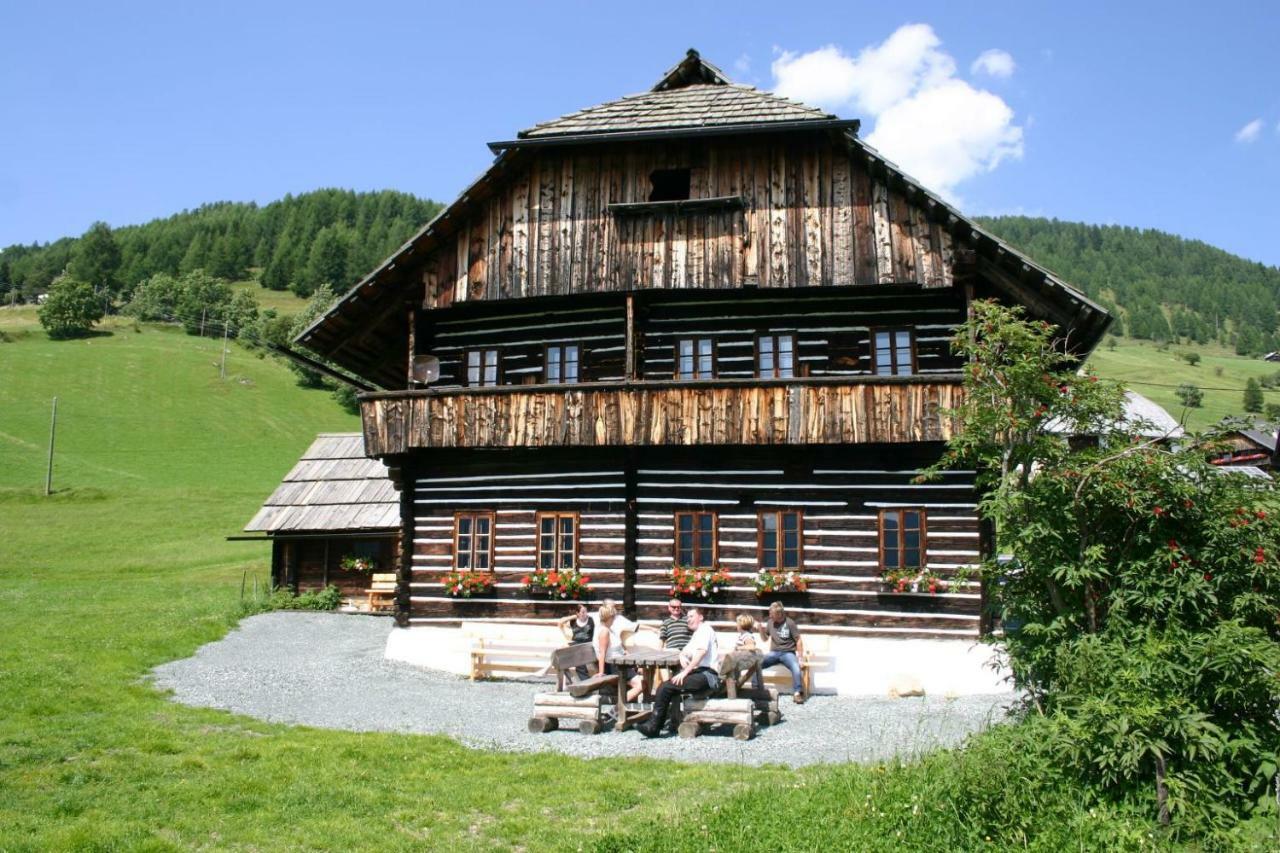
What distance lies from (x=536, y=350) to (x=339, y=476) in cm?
1376

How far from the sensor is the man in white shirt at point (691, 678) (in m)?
12.1

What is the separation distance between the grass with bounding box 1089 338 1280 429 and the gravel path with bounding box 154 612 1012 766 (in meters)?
92.6

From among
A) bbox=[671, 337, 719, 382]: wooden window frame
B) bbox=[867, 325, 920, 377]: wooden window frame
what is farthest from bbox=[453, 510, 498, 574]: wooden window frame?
bbox=[867, 325, 920, 377]: wooden window frame

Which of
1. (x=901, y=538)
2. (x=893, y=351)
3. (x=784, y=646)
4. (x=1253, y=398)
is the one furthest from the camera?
(x=1253, y=398)

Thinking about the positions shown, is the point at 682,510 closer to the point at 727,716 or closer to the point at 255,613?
the point at 727,716

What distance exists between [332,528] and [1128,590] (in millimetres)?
23875

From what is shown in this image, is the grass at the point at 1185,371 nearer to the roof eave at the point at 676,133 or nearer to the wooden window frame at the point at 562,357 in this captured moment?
the roof eave at the point at 676,133

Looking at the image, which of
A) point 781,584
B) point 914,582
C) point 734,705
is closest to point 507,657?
point 781,584

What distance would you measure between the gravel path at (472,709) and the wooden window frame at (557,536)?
2574 mm

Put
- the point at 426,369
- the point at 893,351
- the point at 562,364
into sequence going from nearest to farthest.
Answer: the point at 893,351
the point at 562,364
the point at 426,369

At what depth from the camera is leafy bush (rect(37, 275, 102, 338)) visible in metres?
89.2

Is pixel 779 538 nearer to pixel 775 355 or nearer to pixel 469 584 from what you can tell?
pixel 775 355

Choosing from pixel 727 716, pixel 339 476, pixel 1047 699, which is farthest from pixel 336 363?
pixel 1047 699

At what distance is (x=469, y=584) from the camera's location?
59.6 ft
